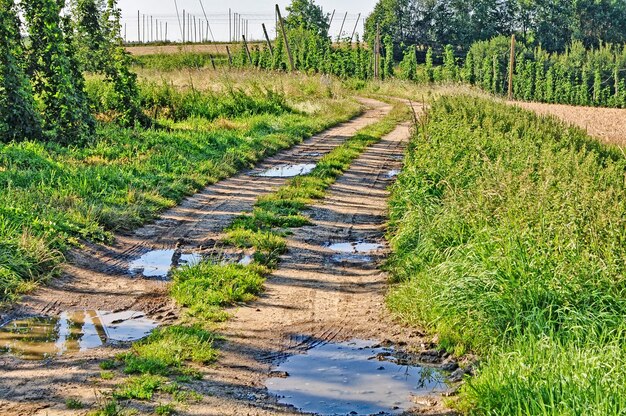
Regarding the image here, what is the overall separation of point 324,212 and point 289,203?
57cm

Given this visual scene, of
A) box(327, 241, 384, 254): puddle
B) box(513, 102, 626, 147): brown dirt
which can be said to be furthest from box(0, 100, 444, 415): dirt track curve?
box(513, 102, 626, 147): brown dirt

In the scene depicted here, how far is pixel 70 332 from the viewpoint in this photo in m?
6.60

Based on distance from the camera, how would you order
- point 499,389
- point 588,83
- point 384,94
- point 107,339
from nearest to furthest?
point 499,389
point 107,339
point 384,94
point 588,83

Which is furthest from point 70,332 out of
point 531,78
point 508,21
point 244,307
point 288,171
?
point 508,21

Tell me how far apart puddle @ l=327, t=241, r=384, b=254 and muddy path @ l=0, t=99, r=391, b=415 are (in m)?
1.54

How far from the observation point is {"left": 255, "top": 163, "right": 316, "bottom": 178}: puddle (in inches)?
588

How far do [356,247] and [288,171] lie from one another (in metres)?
5.95

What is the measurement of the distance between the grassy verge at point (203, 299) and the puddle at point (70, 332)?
14.6 inches

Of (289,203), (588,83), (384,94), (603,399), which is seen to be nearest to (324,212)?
(289,203)

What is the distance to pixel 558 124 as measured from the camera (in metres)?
17.8

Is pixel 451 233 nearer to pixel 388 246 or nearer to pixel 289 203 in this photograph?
pixel 388 246

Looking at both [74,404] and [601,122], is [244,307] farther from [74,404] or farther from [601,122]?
[601,122]

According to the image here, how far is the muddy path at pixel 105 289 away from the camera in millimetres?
5305

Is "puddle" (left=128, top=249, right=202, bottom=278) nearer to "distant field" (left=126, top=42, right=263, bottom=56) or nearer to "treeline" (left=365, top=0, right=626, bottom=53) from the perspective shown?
"distant field" (left=126, top=42, right=263, bottom=56)
